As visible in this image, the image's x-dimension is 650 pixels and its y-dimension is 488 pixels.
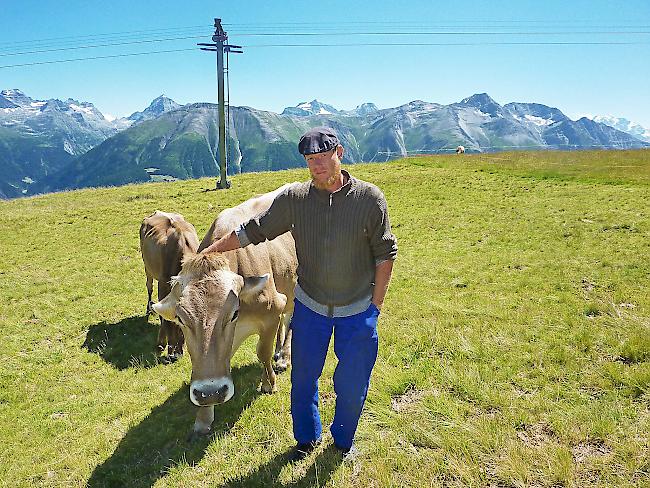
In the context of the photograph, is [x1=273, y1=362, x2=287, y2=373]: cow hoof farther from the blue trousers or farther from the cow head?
the cow head

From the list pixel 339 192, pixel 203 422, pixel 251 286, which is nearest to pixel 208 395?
pixel 251 286

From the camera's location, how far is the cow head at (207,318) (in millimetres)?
3959

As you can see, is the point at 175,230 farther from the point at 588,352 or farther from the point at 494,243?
the point at 494,243

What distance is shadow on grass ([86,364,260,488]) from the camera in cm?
486

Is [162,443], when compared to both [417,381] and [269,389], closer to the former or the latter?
[269,389]

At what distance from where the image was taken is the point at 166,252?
8305 millimetres

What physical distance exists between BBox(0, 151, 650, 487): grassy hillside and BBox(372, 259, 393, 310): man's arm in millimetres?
1829

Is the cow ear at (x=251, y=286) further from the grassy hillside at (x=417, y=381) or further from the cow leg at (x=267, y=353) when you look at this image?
the grassy hillside at (x=417, y=381)

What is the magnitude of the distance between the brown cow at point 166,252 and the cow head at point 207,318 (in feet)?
11.6

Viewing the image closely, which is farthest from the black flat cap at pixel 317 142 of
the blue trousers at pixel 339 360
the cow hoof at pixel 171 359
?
the cow hoof at pixel 171 359

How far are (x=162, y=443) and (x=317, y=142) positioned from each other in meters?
4.37

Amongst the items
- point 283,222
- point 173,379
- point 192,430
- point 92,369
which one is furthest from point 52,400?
point 283,222

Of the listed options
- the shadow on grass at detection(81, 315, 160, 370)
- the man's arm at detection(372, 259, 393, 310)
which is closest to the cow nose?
the man's arm at detection(372, 259, 393, 310)

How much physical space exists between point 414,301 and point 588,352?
3929 mm
